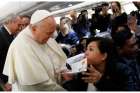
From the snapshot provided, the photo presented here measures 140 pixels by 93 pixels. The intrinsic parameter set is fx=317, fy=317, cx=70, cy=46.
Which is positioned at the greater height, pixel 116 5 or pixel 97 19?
pixel 116 5

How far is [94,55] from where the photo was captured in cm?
262

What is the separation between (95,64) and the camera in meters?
2.62

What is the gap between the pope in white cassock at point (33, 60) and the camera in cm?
273

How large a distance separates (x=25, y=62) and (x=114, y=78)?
78cm

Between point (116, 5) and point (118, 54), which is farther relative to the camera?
point (116, 5)

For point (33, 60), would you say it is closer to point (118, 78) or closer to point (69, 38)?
point (118, 78)

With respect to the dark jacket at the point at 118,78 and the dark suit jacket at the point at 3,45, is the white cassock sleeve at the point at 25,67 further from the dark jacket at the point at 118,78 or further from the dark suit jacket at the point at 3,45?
the dark suit jacket at the point at 3,45

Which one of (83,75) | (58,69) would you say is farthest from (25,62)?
(83,75)

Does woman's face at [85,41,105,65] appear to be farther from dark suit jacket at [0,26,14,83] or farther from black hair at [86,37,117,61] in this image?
dark suit jacket at [0,26,14,83]

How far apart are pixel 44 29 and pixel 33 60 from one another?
29 cm

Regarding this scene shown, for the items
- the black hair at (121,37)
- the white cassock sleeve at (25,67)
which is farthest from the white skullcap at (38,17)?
the black hair at (121,37)

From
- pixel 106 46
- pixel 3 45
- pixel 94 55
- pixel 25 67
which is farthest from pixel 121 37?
pixel 3 45

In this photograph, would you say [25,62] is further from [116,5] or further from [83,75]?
[116,5]

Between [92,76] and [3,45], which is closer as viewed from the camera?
[92,76]
